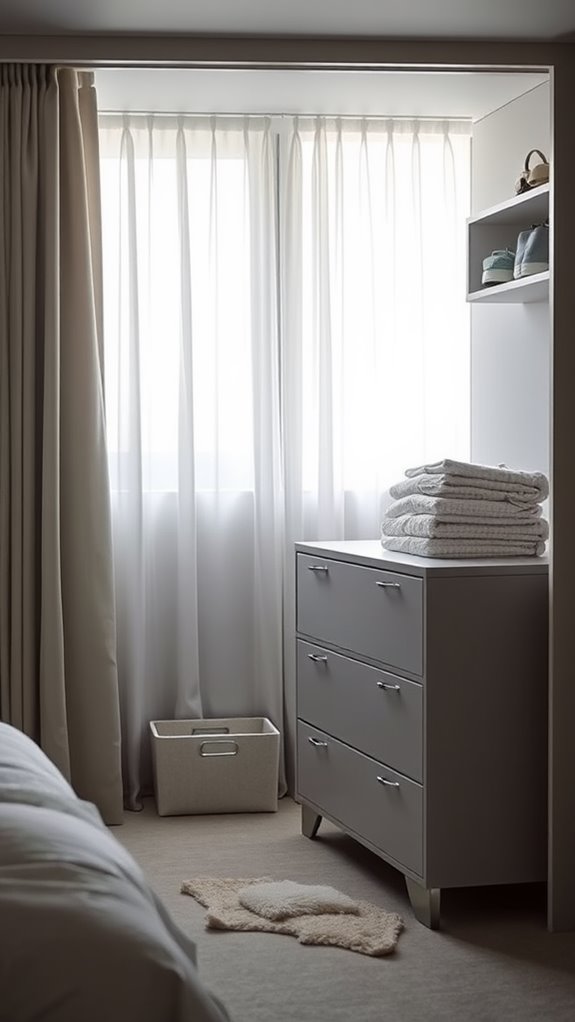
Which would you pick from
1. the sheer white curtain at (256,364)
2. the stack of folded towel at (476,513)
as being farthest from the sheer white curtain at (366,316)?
the stack of folded towel at (476,513)

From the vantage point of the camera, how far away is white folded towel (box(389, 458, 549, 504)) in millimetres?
3121

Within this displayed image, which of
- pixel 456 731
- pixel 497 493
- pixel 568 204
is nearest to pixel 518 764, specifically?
pixel 456 731

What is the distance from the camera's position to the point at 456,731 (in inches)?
116

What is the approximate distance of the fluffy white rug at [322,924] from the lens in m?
2.84

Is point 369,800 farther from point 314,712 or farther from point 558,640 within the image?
point 558,640

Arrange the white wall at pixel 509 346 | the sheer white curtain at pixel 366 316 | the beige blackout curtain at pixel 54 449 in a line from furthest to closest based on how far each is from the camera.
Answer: the sheer white curtain at pixel 366 316 < the beige blackout curtain at pixel 54 449 < the white wall at pixel 509 346

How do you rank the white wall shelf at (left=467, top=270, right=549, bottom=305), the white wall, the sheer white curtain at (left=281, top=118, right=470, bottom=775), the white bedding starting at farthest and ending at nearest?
the sheer white curtain at (left=281, top=118, right=470, bottom=775), the white wall, the white wall shelf at (left=467, top=270, right=549, bottom=305), the white bedding

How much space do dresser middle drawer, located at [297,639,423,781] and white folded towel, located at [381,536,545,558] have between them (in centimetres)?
32

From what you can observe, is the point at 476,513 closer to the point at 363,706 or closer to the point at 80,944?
the point at 363,706

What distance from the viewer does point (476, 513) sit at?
3.12 m

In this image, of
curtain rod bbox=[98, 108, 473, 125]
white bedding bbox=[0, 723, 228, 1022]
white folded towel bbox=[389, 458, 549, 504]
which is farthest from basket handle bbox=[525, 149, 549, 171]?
white bedding bbox=[0, 723, 228, 1022]

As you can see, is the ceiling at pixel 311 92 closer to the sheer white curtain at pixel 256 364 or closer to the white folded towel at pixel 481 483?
the sheer white curtain at pixel 256 364

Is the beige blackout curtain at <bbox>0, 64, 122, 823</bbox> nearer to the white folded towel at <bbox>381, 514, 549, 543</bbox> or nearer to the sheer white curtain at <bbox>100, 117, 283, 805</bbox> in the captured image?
the sheer white curtain at <bbox>100, 117, 283, 805</bbox>

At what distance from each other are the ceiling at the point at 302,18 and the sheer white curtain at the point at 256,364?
1179 mm
